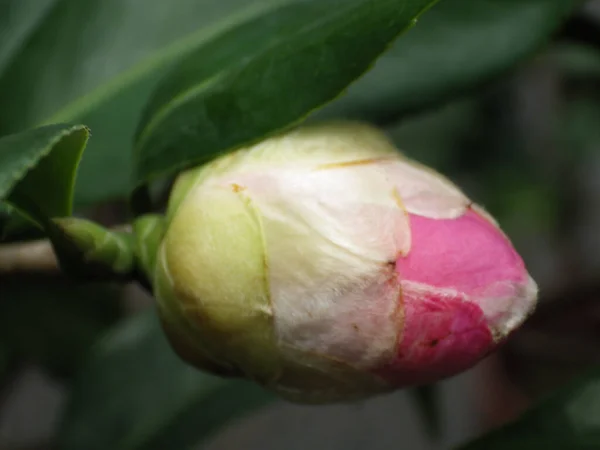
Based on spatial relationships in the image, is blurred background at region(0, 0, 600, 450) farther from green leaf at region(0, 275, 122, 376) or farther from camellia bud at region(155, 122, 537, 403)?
camellia bud at region(155, 122, 537, 403)

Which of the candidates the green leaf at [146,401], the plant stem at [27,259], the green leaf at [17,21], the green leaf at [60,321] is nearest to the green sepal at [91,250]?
the plant stem at [27,259]

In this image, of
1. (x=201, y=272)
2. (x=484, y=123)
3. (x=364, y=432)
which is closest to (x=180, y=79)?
(x=201, y=272)

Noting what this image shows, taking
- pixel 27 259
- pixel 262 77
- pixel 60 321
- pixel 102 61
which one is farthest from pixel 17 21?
pixel 60 321

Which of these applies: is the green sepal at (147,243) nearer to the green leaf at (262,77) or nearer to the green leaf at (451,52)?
the green leaf at (262,77)

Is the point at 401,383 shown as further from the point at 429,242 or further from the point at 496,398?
the point at 496,398

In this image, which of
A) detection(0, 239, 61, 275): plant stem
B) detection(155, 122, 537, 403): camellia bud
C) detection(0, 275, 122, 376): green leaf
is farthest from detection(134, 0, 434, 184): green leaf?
detection(0, 275, 122, 376): green leaf

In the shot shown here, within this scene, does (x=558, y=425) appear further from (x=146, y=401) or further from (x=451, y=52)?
(x=146, y=401)

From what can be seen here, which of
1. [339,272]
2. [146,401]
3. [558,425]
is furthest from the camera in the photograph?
[146,401]
